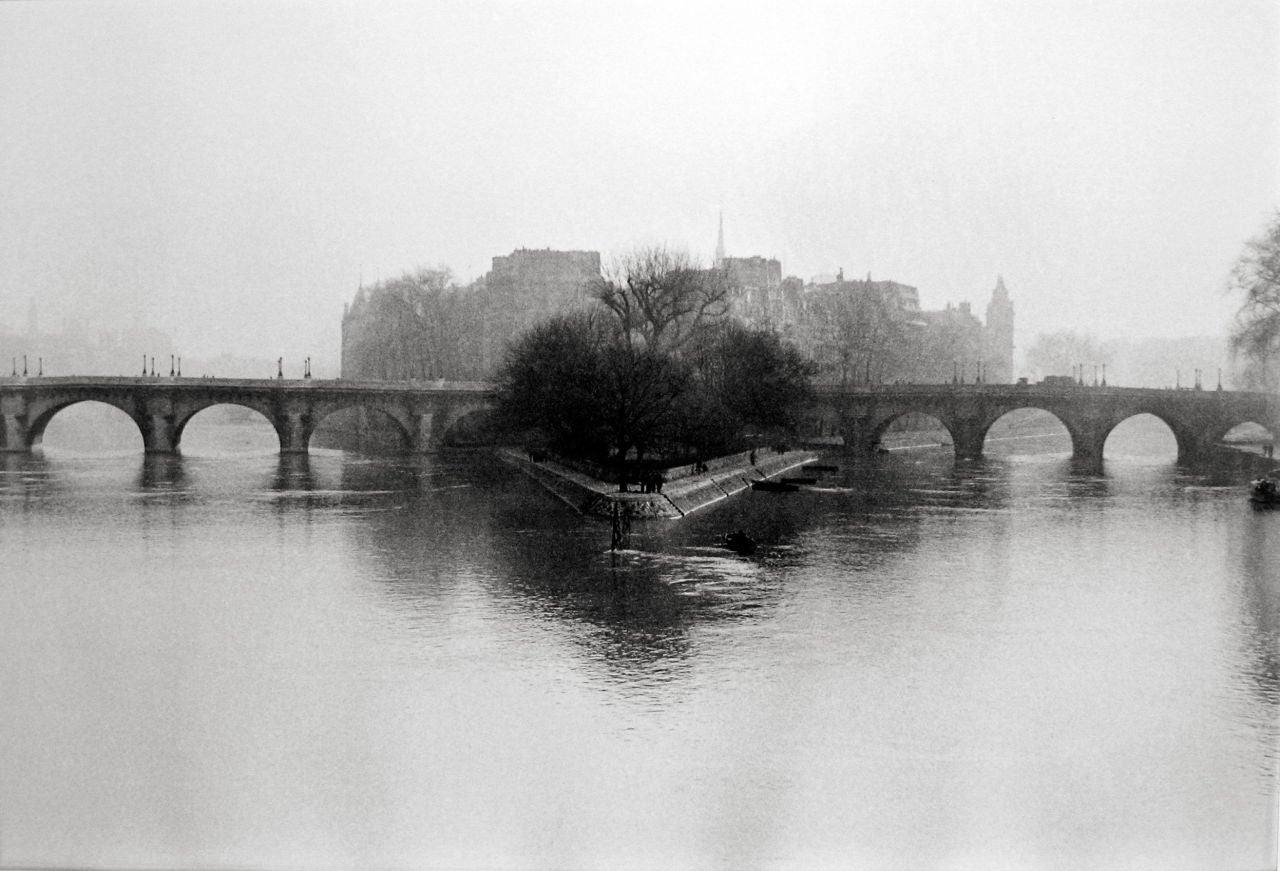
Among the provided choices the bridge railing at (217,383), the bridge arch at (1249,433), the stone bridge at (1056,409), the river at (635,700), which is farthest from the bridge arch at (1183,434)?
the bridge railing at (217,383)

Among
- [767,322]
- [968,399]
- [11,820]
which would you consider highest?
[767,322]

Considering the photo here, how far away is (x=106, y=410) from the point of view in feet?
422

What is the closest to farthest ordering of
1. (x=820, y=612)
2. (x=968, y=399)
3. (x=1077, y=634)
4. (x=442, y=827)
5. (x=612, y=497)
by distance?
(x=442, y=827), (x=1077, y=634), (x=820, y=612), (x=612, y=497), (x=968, y=399)

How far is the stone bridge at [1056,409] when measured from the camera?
79000 mm

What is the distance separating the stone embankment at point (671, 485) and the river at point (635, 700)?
5242mm

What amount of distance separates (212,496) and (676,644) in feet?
120

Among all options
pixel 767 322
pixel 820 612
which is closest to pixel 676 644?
pixel 820 612

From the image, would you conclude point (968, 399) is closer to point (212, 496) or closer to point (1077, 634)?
point (212, 496)

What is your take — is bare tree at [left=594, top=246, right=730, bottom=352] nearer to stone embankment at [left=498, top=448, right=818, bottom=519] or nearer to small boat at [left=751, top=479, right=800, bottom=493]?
Answer: stone embankment at [left=498, top=448, right=818, bottom=519]

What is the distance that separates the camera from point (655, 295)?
3243 inches

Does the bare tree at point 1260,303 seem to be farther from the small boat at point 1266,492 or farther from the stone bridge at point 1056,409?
the stone bridge at point 1056,409

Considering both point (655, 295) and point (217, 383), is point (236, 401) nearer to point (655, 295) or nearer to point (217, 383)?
point (217, 383)

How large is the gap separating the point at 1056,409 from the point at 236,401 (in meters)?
58.7

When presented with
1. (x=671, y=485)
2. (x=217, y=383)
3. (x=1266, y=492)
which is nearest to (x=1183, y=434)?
(x=1266, y=492)
